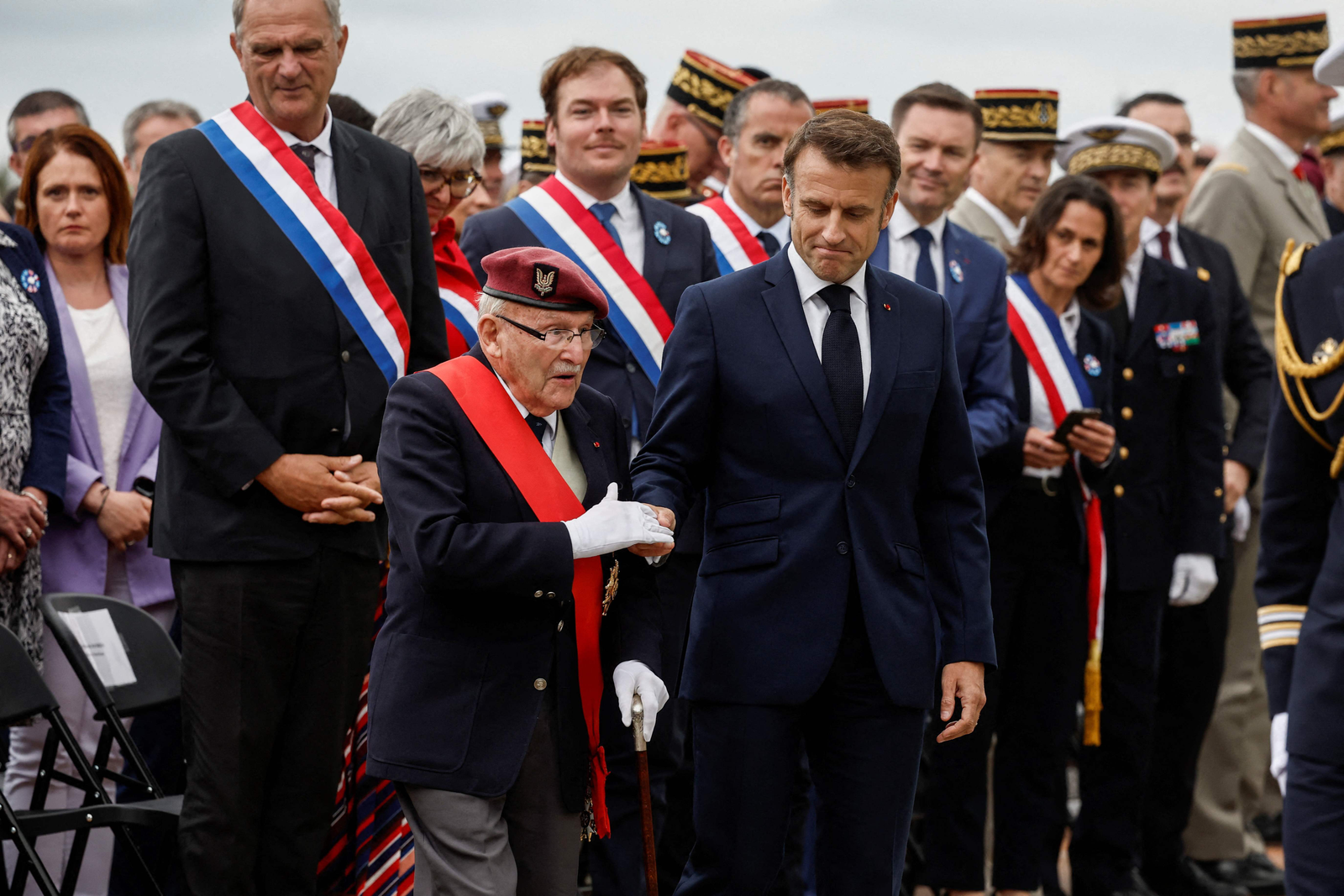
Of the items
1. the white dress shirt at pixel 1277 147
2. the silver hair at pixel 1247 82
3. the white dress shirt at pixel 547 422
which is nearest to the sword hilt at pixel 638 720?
the white dress shirt at pixel 547 422

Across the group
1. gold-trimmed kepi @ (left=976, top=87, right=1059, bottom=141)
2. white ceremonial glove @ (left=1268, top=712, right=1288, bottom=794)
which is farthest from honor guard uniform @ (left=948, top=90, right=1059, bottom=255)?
white ceremonial glove @ (left=1268, top=712, right=1288, bottom=794)

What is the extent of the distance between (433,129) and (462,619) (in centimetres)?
195

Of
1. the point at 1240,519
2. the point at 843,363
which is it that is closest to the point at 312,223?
the point at 843,363

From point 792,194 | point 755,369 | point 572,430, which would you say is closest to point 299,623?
point 572,430

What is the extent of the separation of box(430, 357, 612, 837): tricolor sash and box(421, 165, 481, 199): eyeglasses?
4.95 feet

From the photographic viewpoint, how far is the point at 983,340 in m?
4.55

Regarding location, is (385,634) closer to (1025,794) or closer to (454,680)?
(454,680)

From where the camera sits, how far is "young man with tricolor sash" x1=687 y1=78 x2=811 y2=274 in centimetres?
475

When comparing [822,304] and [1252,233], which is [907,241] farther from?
[1252,233]

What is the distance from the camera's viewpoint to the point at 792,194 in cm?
314

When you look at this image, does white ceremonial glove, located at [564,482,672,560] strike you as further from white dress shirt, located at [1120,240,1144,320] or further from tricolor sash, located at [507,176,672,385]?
white dress shirt, located at [1120,240,1144,320]

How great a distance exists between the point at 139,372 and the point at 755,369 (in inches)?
55.7

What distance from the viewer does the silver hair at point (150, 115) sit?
5766 millimetres

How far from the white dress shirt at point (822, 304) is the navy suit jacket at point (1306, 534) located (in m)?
0.93
